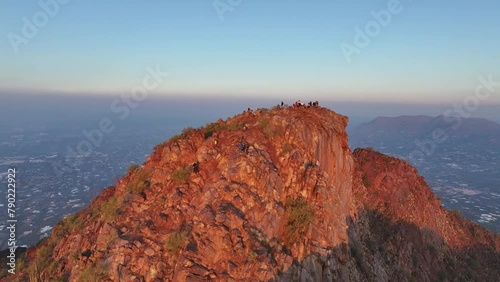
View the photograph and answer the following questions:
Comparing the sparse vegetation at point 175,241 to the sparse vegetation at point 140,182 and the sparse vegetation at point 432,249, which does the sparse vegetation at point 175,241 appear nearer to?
the sparse vegetation at point 140,182

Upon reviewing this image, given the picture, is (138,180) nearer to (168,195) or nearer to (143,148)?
(168,195)

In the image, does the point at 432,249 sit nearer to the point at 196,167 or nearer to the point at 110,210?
the point at 196,167

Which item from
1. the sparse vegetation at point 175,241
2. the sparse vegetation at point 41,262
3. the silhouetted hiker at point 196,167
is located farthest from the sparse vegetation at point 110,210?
the silhouetted hiker at point 196,167

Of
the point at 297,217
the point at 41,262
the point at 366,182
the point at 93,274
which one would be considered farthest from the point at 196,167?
the point at 366,182

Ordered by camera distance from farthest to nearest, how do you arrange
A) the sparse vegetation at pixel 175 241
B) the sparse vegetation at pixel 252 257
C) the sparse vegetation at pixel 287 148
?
the sparse vegetation at pixel 287 148
the sparse vegetation at pixel 175 241
the sparse vegetation at pixel 252 257

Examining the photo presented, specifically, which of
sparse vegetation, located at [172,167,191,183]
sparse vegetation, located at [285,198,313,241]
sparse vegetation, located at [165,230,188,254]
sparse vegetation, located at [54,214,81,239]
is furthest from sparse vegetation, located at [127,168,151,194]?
sparse vegetation, located at [285,198,313,241]

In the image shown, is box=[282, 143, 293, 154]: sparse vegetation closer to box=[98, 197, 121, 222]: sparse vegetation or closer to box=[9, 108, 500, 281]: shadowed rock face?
box=[9, 108, 500, 281]: shadowed rock face
